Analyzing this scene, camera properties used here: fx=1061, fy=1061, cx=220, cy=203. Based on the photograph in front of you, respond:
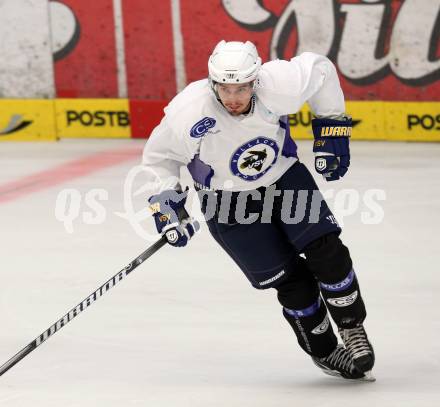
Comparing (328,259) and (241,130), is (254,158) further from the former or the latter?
(328,259)

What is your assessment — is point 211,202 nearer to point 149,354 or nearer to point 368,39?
point 149,354

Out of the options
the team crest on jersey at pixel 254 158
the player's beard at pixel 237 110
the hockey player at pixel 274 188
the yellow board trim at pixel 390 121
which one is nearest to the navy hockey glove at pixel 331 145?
the hockey player at pixel 274 188

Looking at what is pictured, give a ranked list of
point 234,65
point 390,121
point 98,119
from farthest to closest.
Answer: point 98,119 < point 390,121 < point 234,65

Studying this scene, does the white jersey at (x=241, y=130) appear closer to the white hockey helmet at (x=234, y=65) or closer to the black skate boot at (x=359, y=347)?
the white hockey helmet at (x=234, y=65)

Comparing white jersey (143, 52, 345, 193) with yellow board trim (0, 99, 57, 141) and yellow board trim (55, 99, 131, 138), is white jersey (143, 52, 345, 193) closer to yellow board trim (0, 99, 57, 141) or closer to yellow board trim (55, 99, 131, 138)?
yellow board trim (55, 99, 131, 138)

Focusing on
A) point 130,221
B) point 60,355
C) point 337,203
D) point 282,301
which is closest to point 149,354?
point 60,355

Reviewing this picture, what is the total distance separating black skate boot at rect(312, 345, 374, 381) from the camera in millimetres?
4044

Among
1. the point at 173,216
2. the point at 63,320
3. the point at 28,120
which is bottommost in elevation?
the point at 28,120

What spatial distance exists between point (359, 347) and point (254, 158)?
0.82 meters

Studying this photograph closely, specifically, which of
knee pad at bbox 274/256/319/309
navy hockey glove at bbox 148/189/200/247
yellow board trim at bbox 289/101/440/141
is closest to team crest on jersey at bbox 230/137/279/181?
navy hockey glove at bbox 148/189/200/247

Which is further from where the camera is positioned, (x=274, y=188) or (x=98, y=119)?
(x=98, y=119)

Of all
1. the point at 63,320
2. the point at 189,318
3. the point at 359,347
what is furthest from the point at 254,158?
the point at 189,318

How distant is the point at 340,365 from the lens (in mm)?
4074

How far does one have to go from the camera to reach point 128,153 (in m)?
8.29
